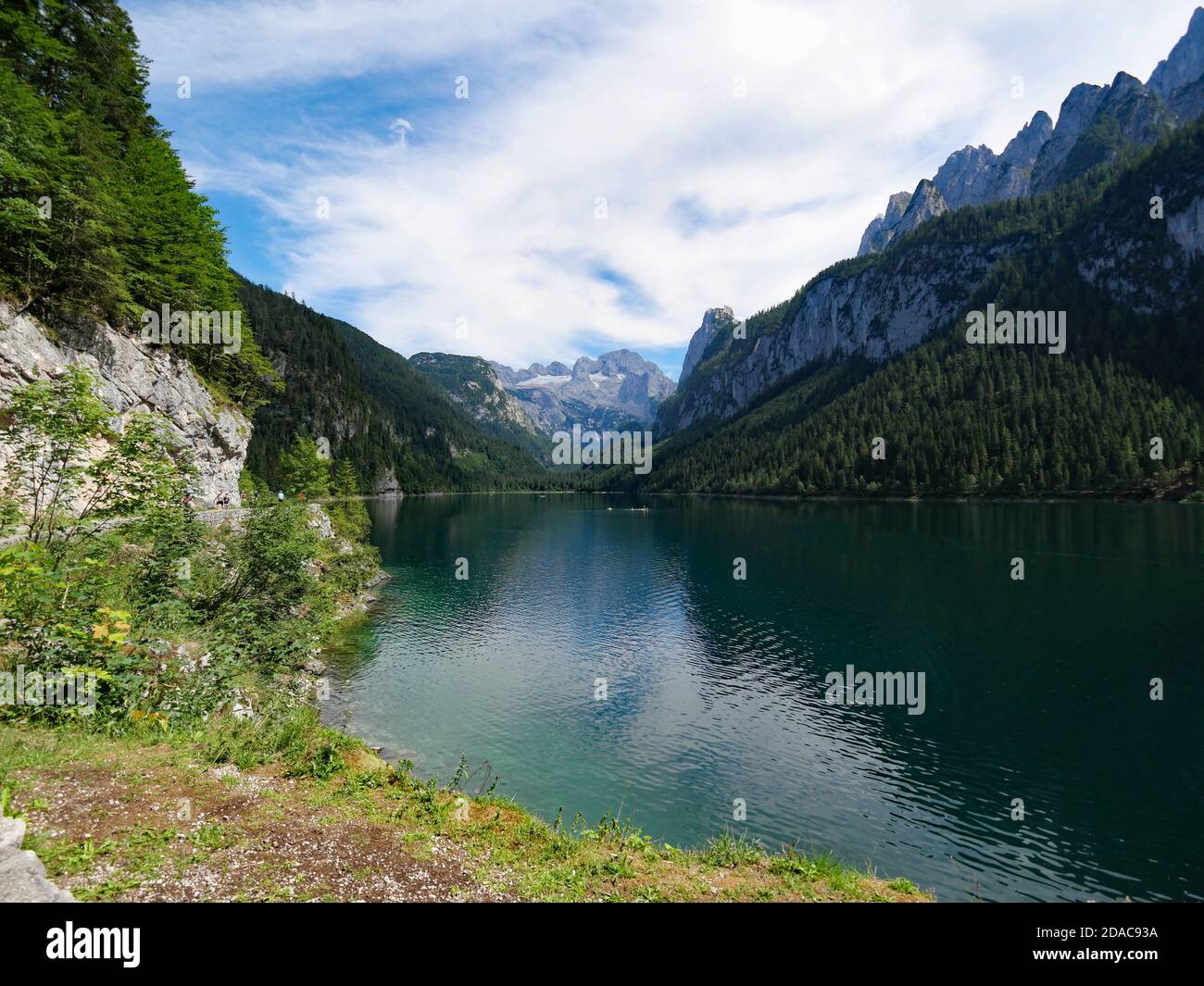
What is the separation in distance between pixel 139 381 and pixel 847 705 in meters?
55.4

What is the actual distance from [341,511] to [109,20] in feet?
171

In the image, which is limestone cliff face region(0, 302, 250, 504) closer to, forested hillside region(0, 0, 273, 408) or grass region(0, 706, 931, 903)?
forested hillside region(0, 0, 273, 408)

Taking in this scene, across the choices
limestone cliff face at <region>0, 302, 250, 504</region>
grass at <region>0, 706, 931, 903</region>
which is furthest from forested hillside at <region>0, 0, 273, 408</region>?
grass at <region>0, 706, 931, 903</region>

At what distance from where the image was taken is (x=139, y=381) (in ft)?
136

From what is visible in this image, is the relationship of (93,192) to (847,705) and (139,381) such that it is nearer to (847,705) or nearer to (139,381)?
(139,381)

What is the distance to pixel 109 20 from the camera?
158 feet

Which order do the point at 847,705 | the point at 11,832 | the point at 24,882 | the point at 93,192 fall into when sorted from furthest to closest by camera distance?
the point at 93,192 → the point at 847,705 → the point at 11,832 → the point at 24,882

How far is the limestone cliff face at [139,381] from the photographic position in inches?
1175

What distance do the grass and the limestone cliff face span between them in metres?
14.1

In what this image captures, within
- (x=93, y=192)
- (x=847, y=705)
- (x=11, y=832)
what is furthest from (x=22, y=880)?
(x=93, y=192)

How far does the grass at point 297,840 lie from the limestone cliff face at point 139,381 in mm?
14097

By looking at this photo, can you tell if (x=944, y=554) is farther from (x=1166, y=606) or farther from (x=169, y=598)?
(x=169, y=598)

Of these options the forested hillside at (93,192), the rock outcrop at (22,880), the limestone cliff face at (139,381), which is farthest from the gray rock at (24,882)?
the forested hillside at (93,192)
